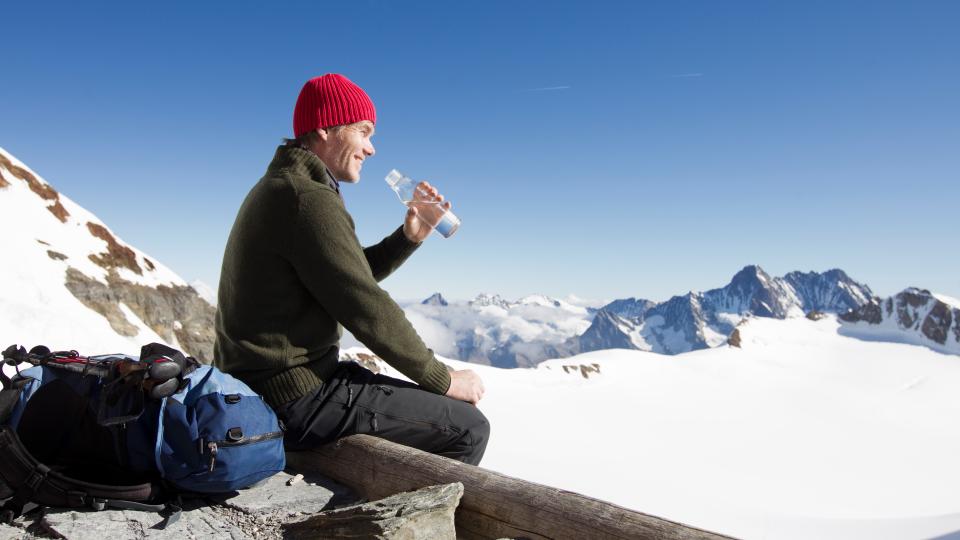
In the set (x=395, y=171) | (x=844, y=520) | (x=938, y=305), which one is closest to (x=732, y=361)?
(x=844, y=520)

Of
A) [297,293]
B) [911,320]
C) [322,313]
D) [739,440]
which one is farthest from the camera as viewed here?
[911,320]

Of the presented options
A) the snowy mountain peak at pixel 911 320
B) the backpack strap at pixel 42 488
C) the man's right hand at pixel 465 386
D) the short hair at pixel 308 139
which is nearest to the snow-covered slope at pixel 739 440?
the man's right hand at pixel 465 386

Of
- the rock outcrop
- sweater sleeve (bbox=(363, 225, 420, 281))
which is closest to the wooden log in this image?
sweater sleeve (bbox=(363, 225, 420, 281))

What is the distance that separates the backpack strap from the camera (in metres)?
2.73

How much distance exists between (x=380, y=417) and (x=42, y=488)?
191 cm

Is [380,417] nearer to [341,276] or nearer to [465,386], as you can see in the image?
[465,386]

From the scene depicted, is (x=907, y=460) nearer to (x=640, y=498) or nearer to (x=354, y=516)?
(x=640, y=498)

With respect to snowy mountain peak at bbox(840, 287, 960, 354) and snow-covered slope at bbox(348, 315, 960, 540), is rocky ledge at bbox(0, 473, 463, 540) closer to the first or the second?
snow-covered slope at bbox(348, 315, 960, 540)

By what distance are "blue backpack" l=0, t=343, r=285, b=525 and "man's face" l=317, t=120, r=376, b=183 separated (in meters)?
1.68

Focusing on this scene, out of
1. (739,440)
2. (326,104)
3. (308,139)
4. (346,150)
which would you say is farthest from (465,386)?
(739,440)

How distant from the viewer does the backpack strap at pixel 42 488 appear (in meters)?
2.73

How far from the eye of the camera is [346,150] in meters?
4.02

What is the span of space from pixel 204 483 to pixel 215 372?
649 millimetres

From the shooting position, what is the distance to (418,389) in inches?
159
